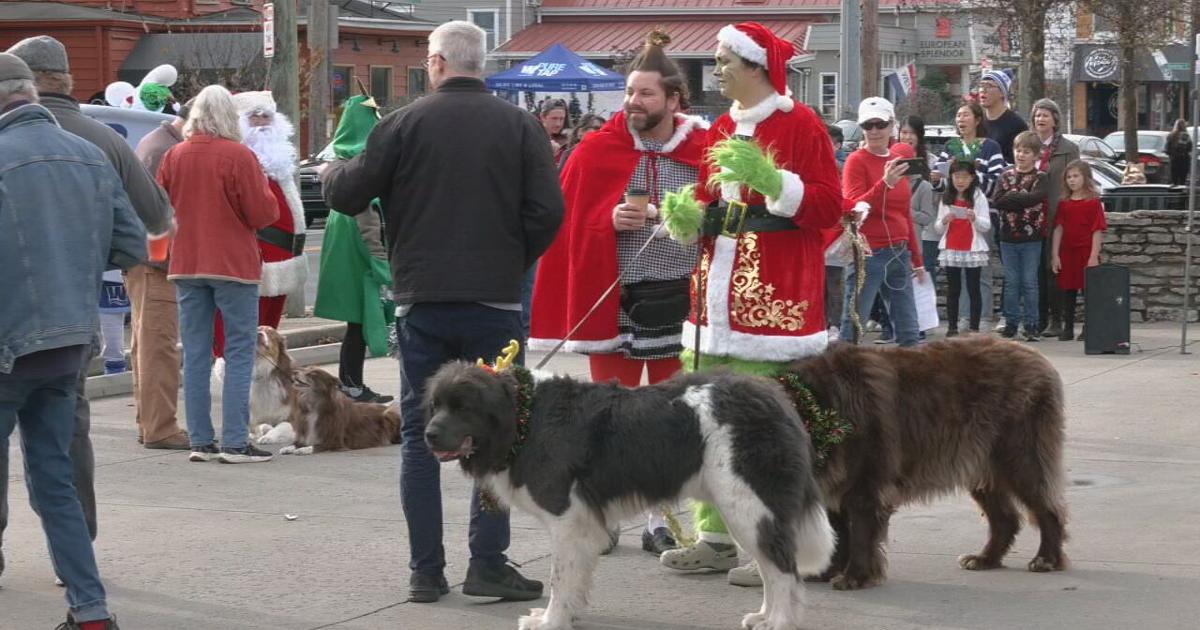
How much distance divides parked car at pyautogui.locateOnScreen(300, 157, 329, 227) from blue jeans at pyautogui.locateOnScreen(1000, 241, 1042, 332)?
16.0 meters

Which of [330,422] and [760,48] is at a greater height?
[760,48]

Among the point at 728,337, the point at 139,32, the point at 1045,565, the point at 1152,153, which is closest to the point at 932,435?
the point at 1045,565

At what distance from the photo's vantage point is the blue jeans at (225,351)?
9.08 meters

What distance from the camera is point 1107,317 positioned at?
531 inches

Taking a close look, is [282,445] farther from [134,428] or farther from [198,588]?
[198,588]

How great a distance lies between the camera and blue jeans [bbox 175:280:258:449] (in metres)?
9.08

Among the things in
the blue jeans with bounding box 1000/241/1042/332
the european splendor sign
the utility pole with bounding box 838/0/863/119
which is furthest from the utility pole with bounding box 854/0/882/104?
the european splendor sign

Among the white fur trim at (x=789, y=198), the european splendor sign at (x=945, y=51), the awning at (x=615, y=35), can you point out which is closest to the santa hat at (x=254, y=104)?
the white fur trim at (x=789, y=198)

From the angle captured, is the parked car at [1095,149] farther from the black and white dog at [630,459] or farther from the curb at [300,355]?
the black and white dog at [630,459]

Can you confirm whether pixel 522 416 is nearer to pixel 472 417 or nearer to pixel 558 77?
pixel 472 417

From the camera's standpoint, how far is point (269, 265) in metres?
10.8

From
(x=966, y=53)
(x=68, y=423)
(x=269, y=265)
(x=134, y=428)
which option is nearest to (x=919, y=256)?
(x=269, y=265)

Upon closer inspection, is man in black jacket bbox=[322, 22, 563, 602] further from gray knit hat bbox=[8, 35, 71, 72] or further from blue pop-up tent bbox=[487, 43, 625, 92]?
blue pop-up tent bbox=[487, 43, 625, 92]

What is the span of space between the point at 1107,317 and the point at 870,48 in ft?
33.0
